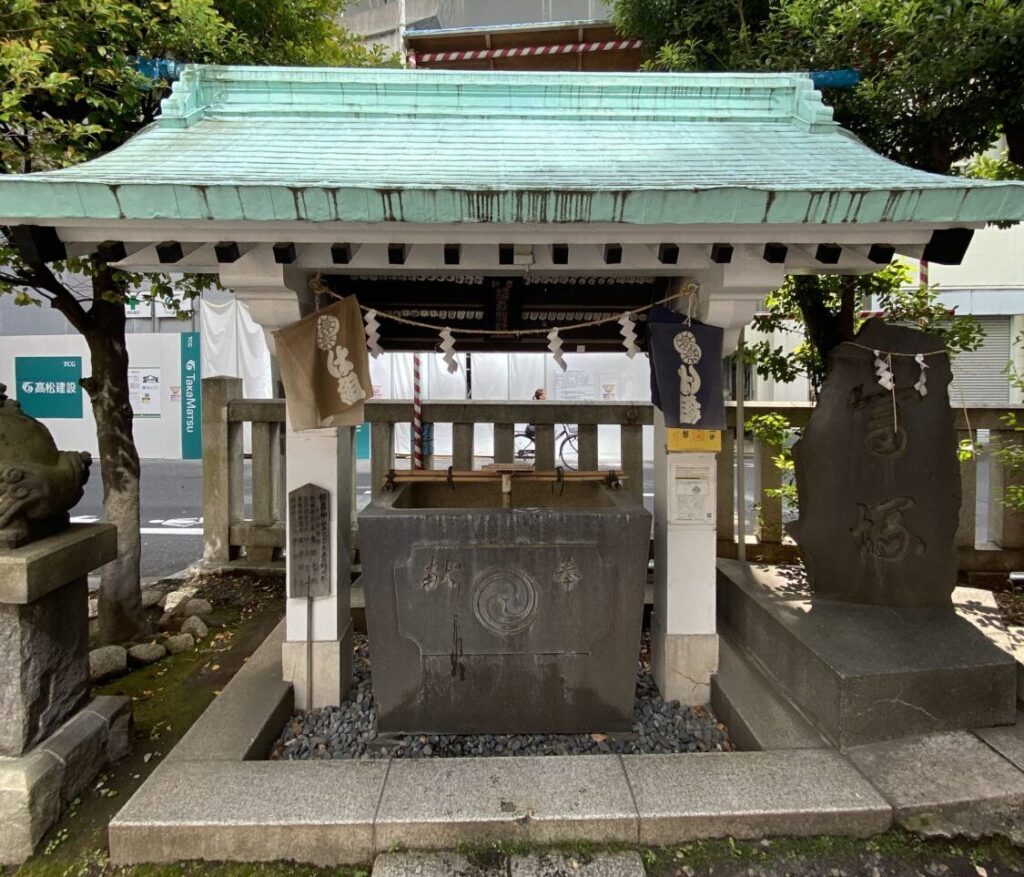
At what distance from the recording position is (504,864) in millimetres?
2580

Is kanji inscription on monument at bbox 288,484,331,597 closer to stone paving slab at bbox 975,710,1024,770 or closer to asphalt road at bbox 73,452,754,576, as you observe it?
stone paving slab at bbox 975,710,1024,770

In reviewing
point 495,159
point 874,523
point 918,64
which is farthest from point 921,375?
point 495,159

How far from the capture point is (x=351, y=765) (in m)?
3.04

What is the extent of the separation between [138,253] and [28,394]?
18403mm

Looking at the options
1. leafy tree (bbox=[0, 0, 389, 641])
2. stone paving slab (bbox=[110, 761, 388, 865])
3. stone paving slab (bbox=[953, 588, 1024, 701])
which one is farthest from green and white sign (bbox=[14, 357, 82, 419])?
stone paving slab (bbox=[953, 588, 1024, 701])

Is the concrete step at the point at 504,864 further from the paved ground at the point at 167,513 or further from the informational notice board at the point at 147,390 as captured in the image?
the informational notice board at the point at 147,390

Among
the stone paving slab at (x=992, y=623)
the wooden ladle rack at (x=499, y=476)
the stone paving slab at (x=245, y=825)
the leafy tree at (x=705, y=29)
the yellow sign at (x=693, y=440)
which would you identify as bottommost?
the stone paving slab at (x=245, y=825)

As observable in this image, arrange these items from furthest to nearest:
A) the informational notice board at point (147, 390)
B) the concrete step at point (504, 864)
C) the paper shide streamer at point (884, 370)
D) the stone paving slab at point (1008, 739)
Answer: the informational notice board at point (147, 390), the paper shide streamer at point (884, 370), the stone paving slab at point (1008, 739), the concrete step at point (504, 864)

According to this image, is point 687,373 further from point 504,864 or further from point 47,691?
point 47,691

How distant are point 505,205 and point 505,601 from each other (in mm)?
2303

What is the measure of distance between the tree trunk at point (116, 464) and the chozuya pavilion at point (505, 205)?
1471 millimetres

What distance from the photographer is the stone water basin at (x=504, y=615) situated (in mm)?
3518

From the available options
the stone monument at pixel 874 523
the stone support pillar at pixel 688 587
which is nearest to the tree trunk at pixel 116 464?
the stone support pillar at pixel 688 587

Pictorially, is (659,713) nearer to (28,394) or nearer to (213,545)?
(213,545)
